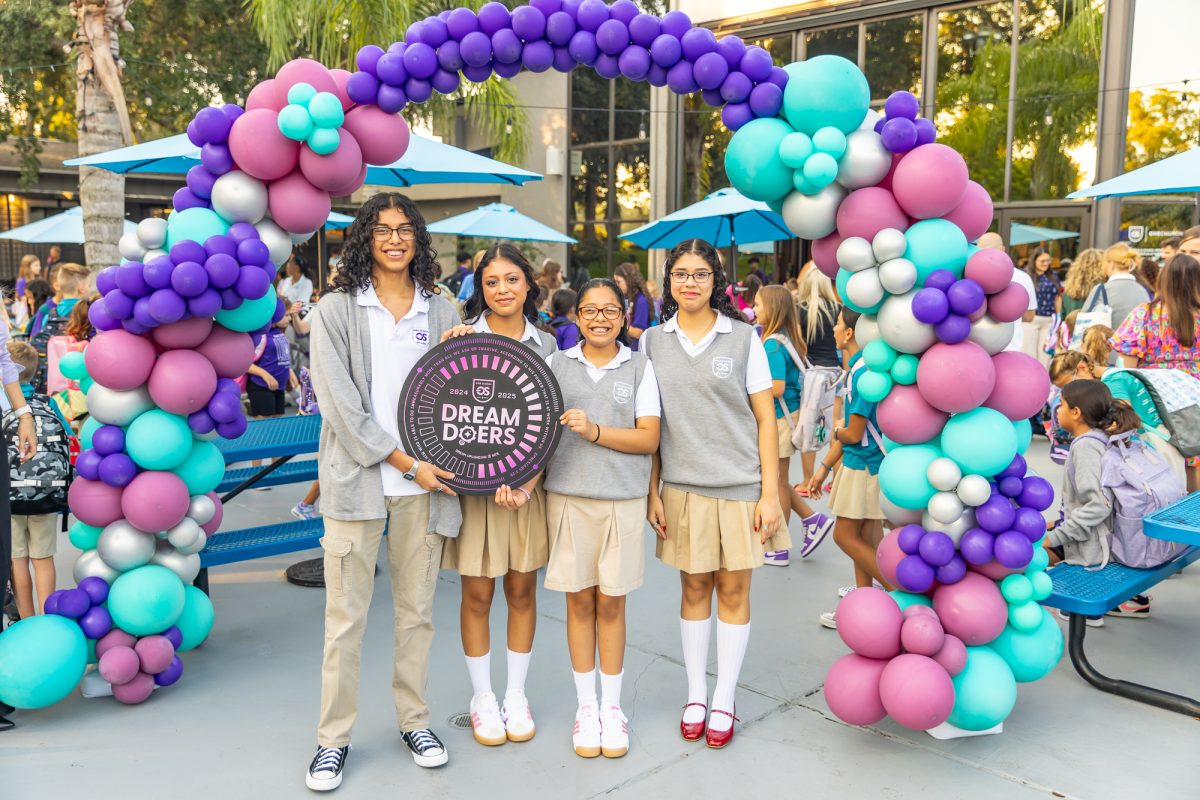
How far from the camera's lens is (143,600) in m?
3.92

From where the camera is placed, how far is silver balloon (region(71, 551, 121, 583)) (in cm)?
398

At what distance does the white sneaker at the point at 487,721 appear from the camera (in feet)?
12.1

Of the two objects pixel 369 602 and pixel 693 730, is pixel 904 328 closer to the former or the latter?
pixel 693 730

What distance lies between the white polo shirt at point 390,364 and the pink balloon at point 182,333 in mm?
923

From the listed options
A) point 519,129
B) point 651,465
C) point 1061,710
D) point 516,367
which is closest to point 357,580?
point 516,367

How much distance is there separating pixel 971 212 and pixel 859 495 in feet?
4.78

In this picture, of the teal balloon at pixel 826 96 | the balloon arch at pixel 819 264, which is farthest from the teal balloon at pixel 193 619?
the teal balloon at pixel 826 96

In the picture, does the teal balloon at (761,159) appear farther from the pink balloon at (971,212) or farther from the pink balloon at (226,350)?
the pink balloon at (226,350)

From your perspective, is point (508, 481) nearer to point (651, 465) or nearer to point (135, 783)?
point (651, 465)

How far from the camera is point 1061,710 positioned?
3.99 m

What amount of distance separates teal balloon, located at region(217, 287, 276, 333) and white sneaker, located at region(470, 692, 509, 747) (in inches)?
70.3

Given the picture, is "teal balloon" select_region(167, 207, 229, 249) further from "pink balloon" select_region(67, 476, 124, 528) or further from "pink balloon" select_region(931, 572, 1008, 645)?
Result: "pink balloon" select_region(931, 572, 1008, 645)

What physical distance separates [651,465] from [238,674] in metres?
Answer: 2.14

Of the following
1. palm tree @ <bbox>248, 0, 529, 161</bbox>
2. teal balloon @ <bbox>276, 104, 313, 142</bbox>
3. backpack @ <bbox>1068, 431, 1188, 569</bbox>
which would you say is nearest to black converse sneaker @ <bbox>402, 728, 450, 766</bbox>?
teal balloon @ <bbox>276, 104, 313, 142</bbox>
